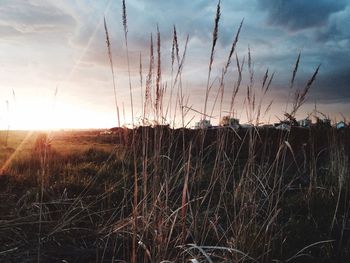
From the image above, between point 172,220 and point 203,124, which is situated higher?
point 203,124

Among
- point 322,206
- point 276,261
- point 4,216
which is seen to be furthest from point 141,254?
point 322,206

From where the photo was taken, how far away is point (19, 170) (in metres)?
5.22

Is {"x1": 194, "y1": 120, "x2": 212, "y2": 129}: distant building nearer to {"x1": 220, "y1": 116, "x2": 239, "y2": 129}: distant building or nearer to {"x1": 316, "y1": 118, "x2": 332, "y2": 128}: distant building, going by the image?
{"x1": 220, "y1": 116, "x2": 239, "y2": 129}: distant building

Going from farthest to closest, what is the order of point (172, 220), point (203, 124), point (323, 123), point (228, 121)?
point (323, 123), point (228, 121), point (203, 124), point (172, 220)

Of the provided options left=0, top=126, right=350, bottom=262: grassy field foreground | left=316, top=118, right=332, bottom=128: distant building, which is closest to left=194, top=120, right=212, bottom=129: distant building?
left=0, top=126, right=350, bottom=262: grassy field foreground

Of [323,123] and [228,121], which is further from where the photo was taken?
[323,123]

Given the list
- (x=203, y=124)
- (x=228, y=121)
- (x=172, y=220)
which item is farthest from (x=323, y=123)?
(x=172, y=220)

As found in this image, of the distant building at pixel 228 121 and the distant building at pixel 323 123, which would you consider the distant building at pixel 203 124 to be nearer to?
the distant building at pixel 228 121

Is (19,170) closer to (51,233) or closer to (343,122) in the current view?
(51,233)

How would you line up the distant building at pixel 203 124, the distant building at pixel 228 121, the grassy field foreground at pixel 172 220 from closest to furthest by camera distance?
the grassy field foreground at pixel 172 220 → the distant building at pixel 203 124 → the distant building at pixel 228 121

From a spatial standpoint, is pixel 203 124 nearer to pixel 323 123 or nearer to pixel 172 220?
pixel 172 220

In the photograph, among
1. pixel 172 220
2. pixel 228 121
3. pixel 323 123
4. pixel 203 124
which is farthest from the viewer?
pixel 323 123

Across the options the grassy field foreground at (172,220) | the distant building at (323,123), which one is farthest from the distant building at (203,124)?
the distant building at (323,123)

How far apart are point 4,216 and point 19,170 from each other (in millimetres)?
2445
